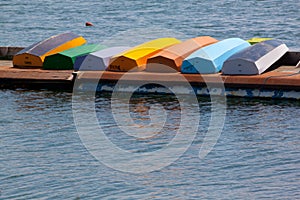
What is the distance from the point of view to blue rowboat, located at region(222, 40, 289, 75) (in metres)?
23.5

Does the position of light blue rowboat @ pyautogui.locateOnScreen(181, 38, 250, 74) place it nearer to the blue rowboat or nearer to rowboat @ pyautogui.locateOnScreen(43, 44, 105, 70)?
the blue rowboat

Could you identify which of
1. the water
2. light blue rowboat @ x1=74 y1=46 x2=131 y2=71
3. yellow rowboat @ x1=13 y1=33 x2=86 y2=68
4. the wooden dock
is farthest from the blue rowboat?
yellow rowboat @ x1=13 y1=33 x2=86 y2=68

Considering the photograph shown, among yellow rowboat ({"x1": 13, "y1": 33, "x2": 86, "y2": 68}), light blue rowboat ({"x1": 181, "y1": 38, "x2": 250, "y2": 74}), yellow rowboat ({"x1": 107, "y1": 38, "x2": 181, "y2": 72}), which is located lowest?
yellow rowboat ({"x1": 13, "y1": 33, "x2": 86, "y2": 68})

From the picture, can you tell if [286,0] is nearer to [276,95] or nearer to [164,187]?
[276,95]

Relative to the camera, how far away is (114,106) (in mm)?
23016

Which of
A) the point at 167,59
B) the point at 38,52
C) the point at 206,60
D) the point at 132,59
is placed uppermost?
the point at 206,60

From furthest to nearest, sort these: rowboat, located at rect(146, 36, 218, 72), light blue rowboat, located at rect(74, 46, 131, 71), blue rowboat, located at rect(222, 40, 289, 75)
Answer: light blue rowboat, located at rect(74, 46, 131, 71) < rowboat, located at rect(146, 36, 218, 72) < blue rowboat, located at rect(222, 40, 289, 75)

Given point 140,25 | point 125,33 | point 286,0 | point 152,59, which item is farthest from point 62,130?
point 286,0

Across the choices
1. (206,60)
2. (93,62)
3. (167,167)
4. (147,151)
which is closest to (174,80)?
(206,60)

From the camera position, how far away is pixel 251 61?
2339 centimetres

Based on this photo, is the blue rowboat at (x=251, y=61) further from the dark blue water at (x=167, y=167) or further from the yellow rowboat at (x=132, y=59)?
the yellow rowboat at (x=132, y=59)

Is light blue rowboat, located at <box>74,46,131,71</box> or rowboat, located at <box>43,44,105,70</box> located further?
rowboat, located at <box>43,44,105,70</box>

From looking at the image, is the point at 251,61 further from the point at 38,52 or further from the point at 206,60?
the point at 38,52

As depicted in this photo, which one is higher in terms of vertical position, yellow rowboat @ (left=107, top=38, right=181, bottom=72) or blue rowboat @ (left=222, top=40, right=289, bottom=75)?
blue rowboat @ (left=222, top=40, right=289, bottom=75)
